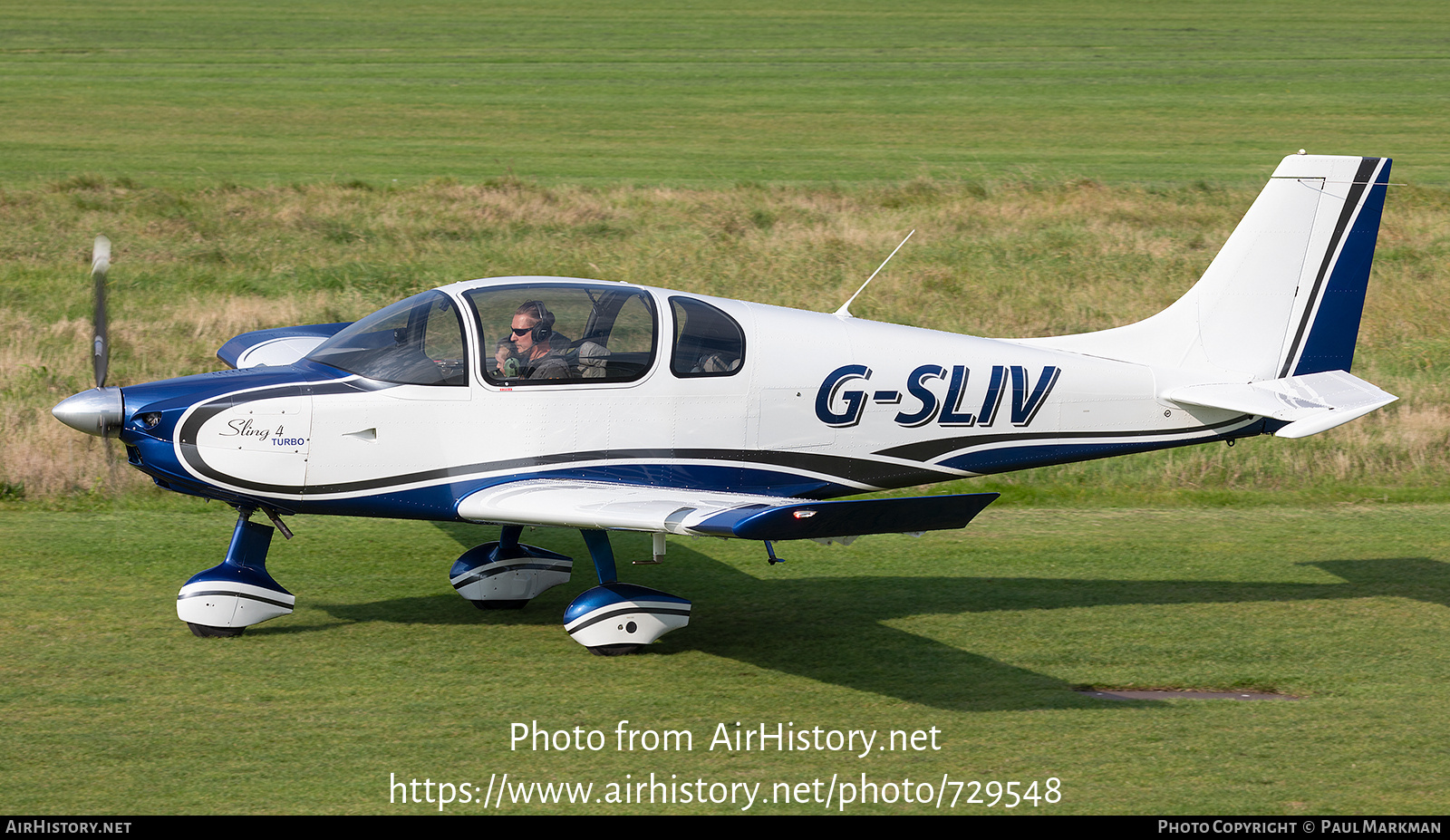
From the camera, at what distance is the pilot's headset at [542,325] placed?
7590 mm

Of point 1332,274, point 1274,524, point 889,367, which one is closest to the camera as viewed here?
point 889,367

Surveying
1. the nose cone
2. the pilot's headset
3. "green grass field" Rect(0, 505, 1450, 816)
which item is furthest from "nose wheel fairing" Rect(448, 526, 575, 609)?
the nose cone

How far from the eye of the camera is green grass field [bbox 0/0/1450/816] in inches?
244

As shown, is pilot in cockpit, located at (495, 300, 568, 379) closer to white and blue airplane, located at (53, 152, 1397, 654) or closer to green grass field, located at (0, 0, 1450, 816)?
white and blue airplane, located at (53, 152, 1397, 654)

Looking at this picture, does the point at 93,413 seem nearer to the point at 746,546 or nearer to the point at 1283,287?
the point at 746,546

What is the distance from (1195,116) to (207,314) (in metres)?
33.8

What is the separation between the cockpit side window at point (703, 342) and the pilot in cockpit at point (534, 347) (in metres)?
0.67

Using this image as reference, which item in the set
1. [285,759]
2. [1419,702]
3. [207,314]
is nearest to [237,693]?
[285,759]

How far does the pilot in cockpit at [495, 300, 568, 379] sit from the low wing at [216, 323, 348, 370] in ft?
5.97

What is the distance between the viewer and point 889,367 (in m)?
8.05

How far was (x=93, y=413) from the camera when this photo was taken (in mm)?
7062

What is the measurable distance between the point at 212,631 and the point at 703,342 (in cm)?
319

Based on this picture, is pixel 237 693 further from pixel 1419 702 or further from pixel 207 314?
pixel 207 314

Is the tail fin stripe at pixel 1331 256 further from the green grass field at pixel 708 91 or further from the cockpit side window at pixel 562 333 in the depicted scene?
the green grass field at pixel 708 91
